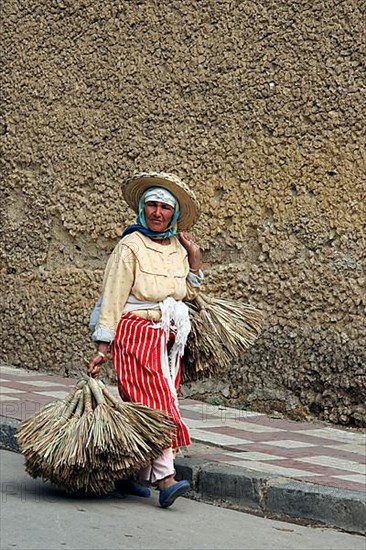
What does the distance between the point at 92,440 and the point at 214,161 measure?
3.32m

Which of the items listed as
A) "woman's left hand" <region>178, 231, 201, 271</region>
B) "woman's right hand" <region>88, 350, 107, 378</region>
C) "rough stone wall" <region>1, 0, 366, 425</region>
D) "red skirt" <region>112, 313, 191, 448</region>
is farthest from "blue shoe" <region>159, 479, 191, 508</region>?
"rough stone wall" <region>1, 0, 366, 425</region>

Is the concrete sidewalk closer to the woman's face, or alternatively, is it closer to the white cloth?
the white cloth

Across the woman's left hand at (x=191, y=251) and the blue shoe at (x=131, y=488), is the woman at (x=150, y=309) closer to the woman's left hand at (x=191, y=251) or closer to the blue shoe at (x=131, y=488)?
the blue shoe at (x=131, y=488)

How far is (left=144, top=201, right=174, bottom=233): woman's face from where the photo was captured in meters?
5.90

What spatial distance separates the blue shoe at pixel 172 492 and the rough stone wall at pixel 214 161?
2.11 m

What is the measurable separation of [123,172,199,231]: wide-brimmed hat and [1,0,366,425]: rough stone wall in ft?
5.78

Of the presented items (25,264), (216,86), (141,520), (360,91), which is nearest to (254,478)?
(141,520)

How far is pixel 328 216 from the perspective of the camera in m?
7.62

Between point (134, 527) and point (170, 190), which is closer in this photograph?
point (134, 527)

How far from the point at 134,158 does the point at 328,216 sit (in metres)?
1.93

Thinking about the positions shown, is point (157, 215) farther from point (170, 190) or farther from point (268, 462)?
point (268, 462)

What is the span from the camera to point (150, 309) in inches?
232

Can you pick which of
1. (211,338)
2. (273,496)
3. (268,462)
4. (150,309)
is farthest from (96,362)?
(268,462)

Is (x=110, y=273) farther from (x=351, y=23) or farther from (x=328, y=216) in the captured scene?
(x=351, y=23)
